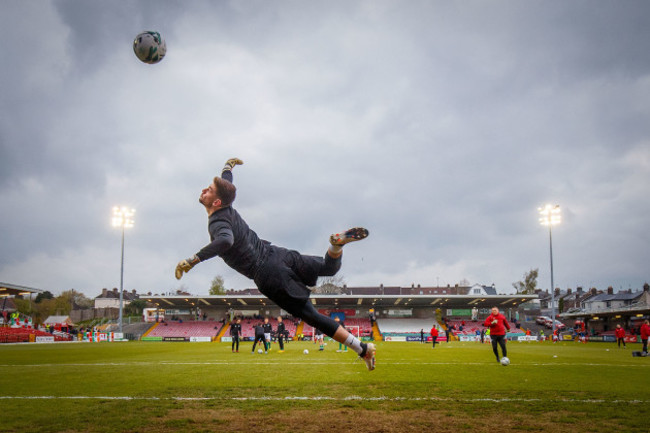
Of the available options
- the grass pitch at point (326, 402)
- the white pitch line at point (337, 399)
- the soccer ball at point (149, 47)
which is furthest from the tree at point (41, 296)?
the soccer ball at point (149, 47)

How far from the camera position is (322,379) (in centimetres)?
1209

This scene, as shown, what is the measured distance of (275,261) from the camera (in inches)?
263

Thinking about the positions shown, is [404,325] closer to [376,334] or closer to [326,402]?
[376,334]

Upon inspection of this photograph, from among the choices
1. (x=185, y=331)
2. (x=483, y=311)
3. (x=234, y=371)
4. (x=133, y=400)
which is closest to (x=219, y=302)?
(x=185, y=331)

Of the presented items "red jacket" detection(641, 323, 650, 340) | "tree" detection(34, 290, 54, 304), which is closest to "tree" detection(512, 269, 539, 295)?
"red jacket" detection(641, 323, 650, 340)

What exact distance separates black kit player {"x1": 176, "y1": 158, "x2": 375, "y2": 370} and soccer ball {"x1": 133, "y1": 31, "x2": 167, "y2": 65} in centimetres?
416

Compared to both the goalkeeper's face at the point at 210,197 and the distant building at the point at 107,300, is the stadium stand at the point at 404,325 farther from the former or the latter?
the distant building at the point at 107,300

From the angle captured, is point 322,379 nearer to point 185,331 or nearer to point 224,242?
point 224,242

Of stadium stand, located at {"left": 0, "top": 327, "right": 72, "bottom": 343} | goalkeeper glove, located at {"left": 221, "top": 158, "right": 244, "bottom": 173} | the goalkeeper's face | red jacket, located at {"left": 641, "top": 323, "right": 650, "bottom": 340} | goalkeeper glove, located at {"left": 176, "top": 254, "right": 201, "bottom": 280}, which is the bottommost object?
stadium stand, located at {"left": 0, "top": 327, "right": 72, "bottom": 343}

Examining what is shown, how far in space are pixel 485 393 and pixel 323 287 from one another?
8871cm

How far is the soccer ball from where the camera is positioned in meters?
9.23

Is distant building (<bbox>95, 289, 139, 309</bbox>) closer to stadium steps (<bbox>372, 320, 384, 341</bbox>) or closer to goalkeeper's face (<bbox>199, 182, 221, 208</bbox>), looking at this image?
stadium steps (<bbox>372, 320, 384, 341</bbox>)

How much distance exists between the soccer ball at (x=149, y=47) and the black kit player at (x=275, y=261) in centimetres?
416

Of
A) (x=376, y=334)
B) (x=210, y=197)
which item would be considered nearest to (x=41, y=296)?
(x=376, y=334)
